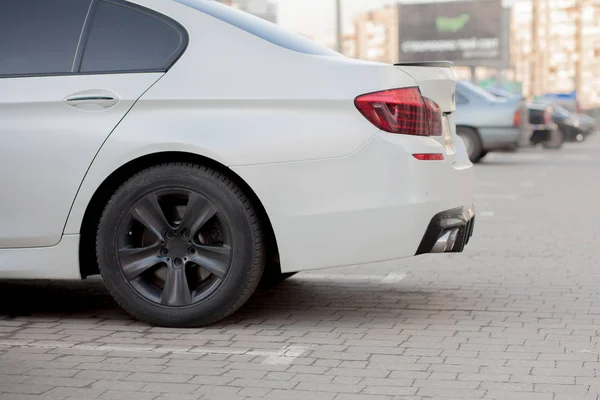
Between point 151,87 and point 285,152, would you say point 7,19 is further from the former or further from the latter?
point 285,152

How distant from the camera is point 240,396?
457 cm

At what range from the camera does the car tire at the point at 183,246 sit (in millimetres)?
5797

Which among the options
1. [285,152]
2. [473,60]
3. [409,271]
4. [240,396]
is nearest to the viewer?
[240,396]

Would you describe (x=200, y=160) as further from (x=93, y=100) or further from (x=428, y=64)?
(x=428, y=64)

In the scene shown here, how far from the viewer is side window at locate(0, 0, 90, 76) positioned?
5.99 m

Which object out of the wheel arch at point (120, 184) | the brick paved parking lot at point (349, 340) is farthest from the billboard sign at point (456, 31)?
the wheel arch at point (120, 184)

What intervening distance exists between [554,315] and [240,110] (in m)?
1.95

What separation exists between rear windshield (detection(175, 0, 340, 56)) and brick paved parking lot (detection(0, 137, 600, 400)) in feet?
4.51

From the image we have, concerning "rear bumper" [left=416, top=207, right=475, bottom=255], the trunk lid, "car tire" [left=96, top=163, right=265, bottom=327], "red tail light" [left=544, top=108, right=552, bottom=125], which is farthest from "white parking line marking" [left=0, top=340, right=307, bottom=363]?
"red tail light" [left=544, top=108, right=552, bottom=125]

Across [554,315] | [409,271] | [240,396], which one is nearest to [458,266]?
[409,271]

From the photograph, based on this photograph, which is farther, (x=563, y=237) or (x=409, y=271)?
(x=563, y=237)

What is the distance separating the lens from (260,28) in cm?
617

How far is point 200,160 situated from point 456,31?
46.6 metres

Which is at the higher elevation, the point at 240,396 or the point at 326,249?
the point at 326,249
